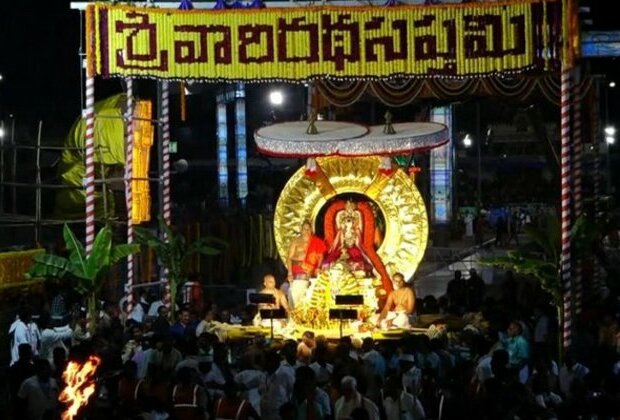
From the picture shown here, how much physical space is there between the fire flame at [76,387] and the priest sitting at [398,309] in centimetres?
890

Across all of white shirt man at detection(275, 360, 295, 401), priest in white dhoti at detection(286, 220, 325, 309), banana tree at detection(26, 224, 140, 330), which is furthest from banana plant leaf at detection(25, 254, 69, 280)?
white shirt man at detection(275, 360, 295, 401)

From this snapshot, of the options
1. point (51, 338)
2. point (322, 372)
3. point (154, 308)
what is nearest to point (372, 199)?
point (154, 308)

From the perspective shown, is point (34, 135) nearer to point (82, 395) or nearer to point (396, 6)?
point (396, 6)

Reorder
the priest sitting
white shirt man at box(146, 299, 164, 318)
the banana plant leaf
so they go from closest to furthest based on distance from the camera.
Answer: the banana plant leaf → the priest sitting → white shirt man at box(146, 299, 164, 318)

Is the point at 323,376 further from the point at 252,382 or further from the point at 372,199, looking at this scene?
the point at 372,199

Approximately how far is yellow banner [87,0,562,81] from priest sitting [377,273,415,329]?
364cm

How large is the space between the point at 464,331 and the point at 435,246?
61.1 ft

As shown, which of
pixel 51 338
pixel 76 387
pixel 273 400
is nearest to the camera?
pixel 76 387

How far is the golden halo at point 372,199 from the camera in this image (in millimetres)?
20125

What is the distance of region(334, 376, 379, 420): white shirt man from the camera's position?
1067cm

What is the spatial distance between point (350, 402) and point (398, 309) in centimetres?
794

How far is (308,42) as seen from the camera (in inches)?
693

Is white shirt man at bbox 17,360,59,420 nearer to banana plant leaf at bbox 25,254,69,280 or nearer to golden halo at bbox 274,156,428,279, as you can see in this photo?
banana plant leaf at bbox 25,254,69,280

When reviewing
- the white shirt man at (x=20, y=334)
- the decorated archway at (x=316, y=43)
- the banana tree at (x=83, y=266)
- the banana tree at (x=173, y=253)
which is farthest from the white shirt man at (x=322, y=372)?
the banana tree at (x=173, y=253)
